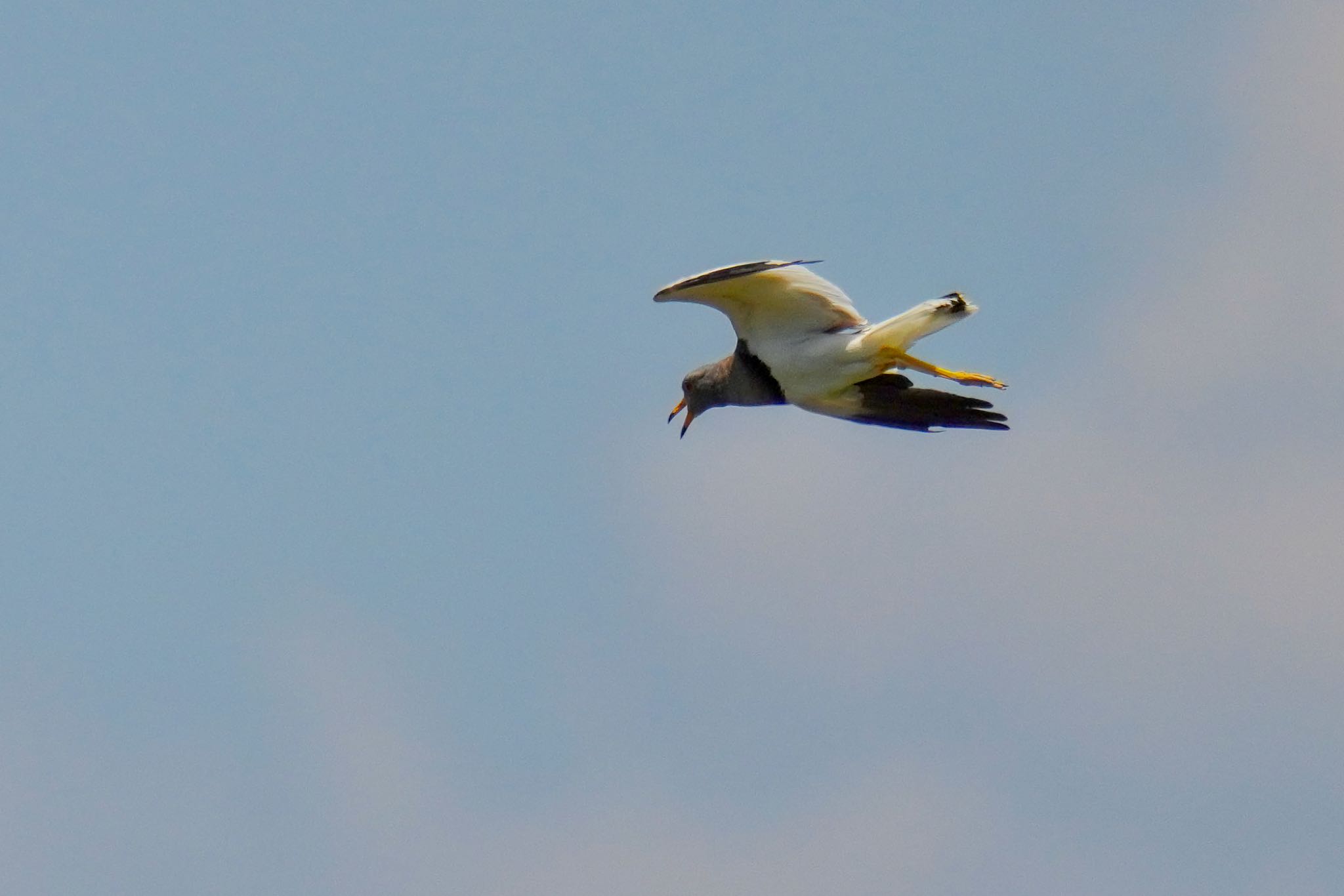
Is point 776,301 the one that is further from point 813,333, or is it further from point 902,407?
point 902,407

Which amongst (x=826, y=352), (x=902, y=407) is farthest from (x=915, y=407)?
(x=826, y=352)

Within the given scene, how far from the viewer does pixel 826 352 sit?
2109 centimetres

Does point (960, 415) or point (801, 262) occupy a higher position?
point (801, 262)

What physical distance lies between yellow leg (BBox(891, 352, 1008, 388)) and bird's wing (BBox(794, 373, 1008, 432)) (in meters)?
0.43

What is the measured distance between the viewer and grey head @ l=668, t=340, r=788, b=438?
21.8 metres

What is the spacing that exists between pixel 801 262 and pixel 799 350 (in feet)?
7.13

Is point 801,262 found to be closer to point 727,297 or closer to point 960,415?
point 727,297

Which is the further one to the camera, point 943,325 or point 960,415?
point 960,415

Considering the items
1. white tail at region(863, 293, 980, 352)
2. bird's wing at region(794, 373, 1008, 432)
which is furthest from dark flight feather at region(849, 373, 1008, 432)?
white tail at region(863, 293, 980, 352)

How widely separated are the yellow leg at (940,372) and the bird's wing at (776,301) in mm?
604

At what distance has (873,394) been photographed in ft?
71.3

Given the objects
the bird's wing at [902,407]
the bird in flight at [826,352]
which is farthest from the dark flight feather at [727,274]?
the bird's wing at [902,407]

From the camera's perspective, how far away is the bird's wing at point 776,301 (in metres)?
20.6

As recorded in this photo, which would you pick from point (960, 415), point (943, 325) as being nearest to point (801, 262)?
point (943, 325)
